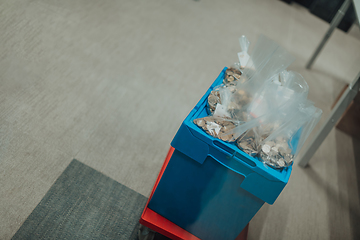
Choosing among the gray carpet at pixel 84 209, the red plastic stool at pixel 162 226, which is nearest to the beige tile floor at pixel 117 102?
the gray carpet at pixel 84 209

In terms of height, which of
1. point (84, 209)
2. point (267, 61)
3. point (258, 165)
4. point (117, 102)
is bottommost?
point (84, 209)

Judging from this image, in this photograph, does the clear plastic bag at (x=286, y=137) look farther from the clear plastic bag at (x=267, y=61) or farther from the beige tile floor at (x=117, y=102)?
the beige tile floor at (x=117, y=102)

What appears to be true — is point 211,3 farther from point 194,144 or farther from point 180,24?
point 194,144

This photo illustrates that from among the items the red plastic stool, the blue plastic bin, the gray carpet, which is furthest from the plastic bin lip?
the gray carpet

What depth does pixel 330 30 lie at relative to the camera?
2.54 metres

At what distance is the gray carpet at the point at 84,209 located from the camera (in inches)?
45.5

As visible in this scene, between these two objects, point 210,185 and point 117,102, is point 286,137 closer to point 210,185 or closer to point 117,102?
point 210,185

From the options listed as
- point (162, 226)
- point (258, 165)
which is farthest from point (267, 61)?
point (162, 226)

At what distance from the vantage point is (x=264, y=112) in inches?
36.4

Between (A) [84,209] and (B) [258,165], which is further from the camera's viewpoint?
(A) [84,209]

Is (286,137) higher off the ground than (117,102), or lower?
higher

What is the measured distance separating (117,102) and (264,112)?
1.10m

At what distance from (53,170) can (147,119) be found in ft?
2.10

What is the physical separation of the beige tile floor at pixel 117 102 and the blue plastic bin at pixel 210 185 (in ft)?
1.42
